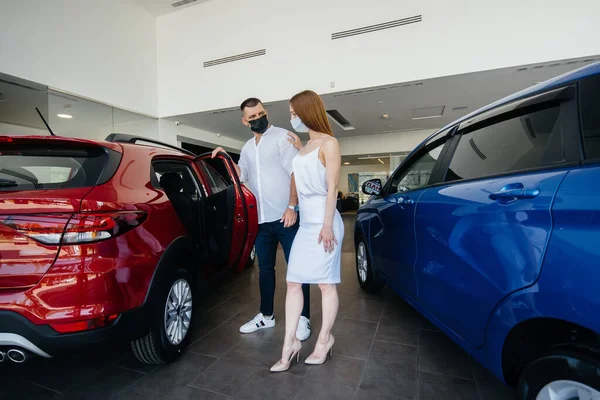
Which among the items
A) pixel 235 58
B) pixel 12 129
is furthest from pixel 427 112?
pixel 12 129

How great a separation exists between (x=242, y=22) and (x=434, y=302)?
326 inches

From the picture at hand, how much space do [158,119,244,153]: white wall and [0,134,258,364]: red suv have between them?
746 centimetres

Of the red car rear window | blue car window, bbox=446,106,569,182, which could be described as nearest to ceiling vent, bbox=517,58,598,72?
blue car window, bbox=446,106,569,182

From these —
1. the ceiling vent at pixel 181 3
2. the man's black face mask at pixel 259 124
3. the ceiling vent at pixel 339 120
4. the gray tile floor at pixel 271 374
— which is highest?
the ceiling vent at pixel 181 3

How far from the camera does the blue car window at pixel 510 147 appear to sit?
107 cm

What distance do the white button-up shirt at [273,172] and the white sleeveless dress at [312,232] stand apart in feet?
1.38

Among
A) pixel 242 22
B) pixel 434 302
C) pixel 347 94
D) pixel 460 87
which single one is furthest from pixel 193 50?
pixel 434 302

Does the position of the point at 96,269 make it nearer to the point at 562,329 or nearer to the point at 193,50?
the point at 562,329

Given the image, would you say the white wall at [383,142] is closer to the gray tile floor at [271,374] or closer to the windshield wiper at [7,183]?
the gray tile floor at [271,374]

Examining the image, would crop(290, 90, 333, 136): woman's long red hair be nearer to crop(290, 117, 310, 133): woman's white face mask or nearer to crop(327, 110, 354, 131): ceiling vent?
crop(290, 117, 310, 133): woman's white face mask

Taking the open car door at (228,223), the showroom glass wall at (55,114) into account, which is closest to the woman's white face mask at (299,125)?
the open car door at (228,223)

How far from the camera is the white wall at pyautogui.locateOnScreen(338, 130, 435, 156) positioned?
12234 millimetres

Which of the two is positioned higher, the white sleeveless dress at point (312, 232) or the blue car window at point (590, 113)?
the blue car window at point (590, 113)

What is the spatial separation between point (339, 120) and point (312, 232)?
9.00 metres
